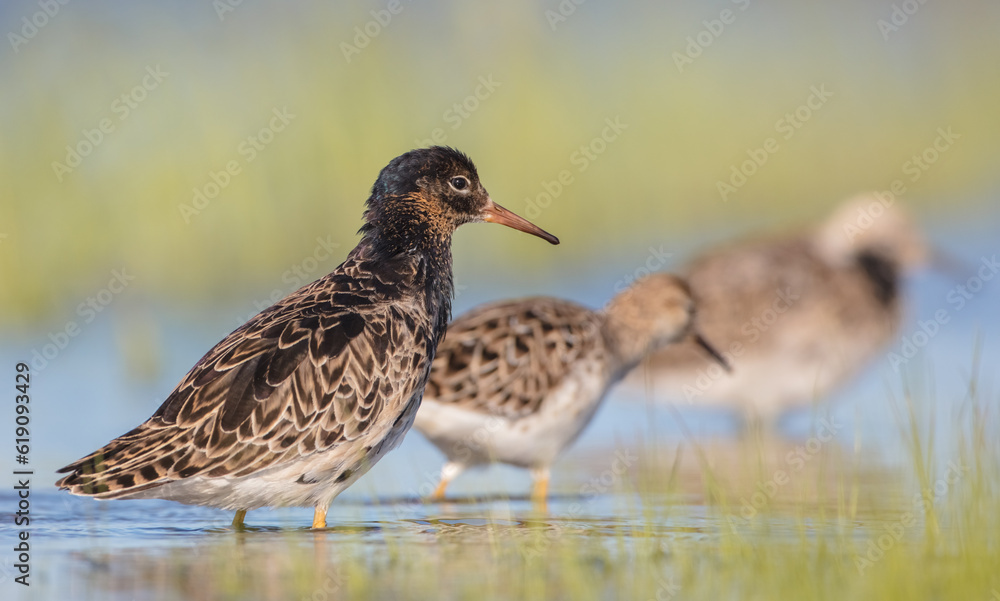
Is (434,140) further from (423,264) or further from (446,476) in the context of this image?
(423,264)

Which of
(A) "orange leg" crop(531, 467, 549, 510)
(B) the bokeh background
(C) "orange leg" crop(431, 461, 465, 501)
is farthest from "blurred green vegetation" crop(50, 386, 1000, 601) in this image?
(B) the bokeh background

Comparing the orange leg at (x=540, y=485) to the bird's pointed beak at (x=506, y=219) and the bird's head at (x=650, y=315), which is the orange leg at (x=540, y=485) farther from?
the bird's pointed beak at (x=506, y=219)

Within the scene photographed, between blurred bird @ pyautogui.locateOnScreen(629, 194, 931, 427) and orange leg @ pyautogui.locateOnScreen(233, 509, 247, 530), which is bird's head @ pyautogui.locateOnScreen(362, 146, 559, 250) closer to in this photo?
orange leg @ pyautogui.locateOnScreen(233, 509, 247, 530)

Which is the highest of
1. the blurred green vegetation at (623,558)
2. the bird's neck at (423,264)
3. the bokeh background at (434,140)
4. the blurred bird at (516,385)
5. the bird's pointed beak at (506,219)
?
the bokeh background at (434,140)

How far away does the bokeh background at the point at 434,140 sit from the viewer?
12375mm

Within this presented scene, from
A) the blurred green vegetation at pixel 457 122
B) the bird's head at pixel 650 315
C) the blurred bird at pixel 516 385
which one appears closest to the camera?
the blurred bird at pixel 516 385

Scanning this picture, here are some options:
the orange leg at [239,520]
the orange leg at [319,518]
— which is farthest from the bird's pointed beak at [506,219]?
the orange leg at [239,520]

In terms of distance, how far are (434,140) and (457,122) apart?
68 cm

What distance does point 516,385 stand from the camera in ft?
30.3

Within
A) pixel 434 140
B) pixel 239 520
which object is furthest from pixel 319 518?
pixel 434 140

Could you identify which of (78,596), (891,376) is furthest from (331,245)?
(78,596)

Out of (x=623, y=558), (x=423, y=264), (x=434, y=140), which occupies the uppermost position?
(x=434, y=140)

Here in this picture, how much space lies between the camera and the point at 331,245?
43.7 feet

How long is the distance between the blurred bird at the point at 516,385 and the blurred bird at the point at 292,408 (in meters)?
1.46
